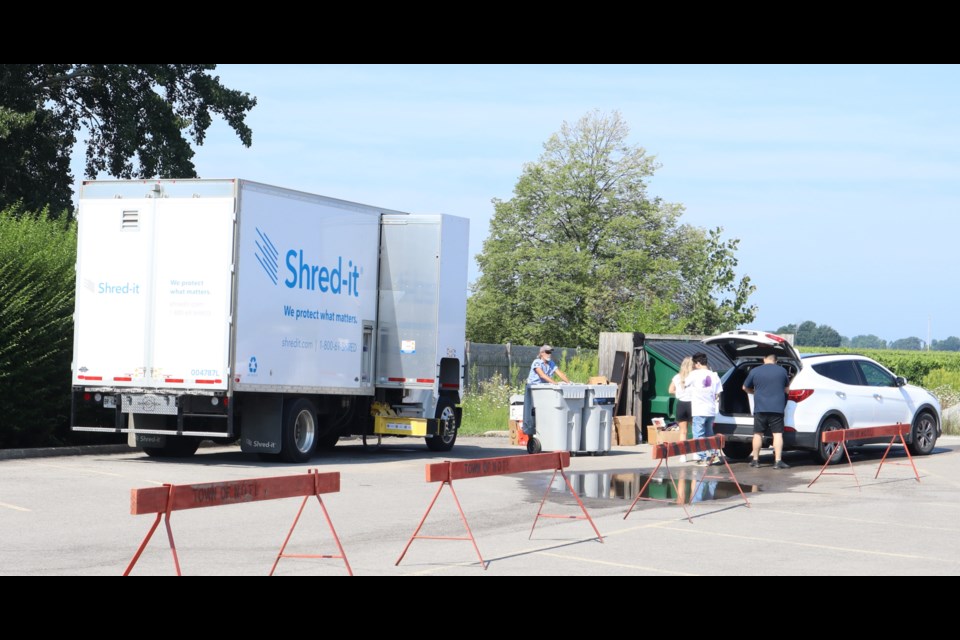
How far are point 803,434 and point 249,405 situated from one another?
8.00 meters

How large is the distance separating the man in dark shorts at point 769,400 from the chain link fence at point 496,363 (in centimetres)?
1037

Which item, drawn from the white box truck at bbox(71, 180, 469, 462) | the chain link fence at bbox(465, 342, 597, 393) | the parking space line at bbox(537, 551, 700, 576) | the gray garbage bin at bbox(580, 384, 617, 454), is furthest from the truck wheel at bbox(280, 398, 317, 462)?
the chain link fence at bbox(465, 342, 597, 393)

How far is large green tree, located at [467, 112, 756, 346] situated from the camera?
193 feet

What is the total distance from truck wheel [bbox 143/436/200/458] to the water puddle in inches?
208

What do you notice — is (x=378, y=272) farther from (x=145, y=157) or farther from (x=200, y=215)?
(x=145, y=157)

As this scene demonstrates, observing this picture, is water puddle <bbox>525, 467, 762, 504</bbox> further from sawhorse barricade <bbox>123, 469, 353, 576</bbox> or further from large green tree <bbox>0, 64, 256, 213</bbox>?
large green tree <bbox>0, 64, 256, 213</bbox>

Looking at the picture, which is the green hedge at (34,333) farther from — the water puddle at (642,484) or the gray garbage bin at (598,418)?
the gray garbage bin at (598,418)

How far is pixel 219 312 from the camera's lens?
1627 cm

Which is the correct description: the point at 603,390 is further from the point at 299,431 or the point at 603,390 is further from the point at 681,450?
the point at 681,450

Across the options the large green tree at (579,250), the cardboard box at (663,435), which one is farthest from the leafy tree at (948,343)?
the cardboard box at (663,435)

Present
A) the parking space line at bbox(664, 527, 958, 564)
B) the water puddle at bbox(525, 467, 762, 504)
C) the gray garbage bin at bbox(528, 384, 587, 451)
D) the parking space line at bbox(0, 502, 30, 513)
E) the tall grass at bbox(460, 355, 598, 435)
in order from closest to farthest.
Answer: the parking space line at bbox(664, 527, 958, 564) < the parking space line at bbox(0, 502, 30, 513) < the water puddle at bbox(525, 467, 762, 504) < the gray garbage bin at bbox(528, 384, 587, 451) < the tall grass at bbox(460, 355, 598, 435)

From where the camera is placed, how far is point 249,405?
17.3m

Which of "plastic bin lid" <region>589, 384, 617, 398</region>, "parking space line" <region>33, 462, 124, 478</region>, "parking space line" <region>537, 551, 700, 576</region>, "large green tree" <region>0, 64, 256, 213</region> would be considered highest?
"large green tree" <region>0, 64, 256, 213</region>

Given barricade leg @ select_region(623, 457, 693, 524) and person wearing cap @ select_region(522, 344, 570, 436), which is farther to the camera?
person wearing cap @ select_region(522, 344, 570, 436)
